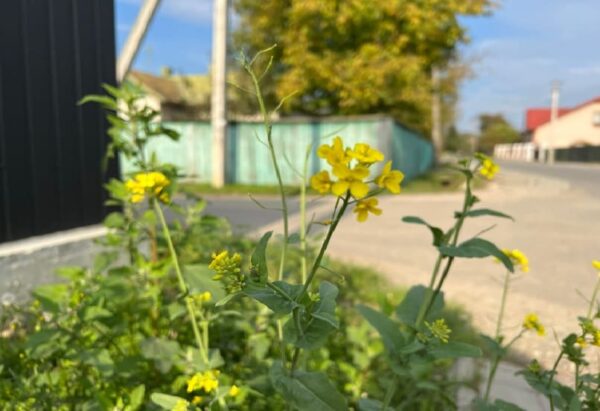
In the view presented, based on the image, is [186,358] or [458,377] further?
[458,377]

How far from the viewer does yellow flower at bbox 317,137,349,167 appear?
853 millimetres

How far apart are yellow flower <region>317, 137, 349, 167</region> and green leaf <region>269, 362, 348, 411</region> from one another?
0.44m

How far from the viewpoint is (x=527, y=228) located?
6871 millimetres

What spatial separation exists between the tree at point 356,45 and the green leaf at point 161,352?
13.0 meters

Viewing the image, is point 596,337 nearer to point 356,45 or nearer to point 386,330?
point 386,330

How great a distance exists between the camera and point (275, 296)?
867mm

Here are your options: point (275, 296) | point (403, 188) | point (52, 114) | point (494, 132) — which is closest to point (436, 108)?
point (403, 188)

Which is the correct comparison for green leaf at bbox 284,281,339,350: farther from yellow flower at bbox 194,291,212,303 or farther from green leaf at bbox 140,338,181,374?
green leaf at bbox 140,338,181,374

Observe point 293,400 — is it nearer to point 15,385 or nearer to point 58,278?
point 15,385

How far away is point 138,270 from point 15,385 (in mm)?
578

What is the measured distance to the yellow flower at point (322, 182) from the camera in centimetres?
91

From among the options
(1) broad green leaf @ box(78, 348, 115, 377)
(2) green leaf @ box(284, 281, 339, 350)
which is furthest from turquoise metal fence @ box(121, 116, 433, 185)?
(2) green leaf @ box(284, 281, 339, 350)

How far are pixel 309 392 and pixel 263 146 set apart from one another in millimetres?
10584

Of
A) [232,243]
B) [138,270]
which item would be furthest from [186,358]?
[232,243]
